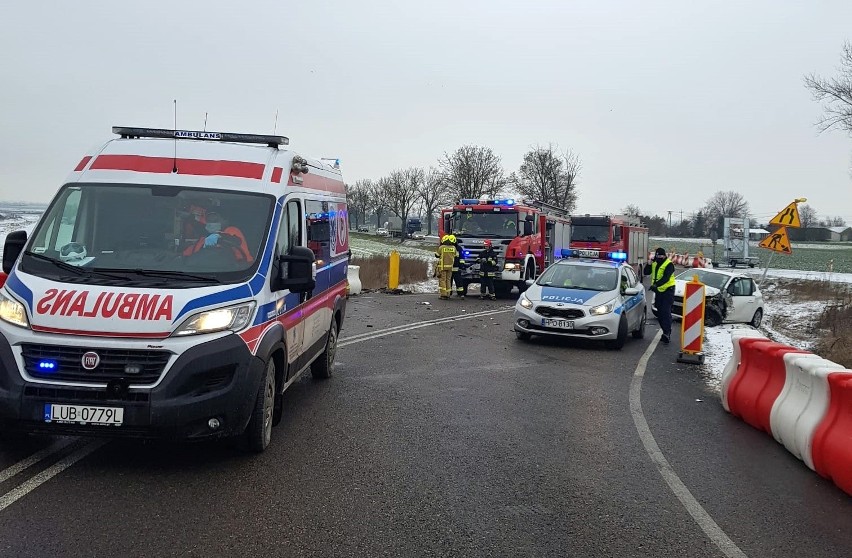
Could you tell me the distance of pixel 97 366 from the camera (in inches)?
200

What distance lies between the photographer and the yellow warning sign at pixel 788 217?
1611 cm

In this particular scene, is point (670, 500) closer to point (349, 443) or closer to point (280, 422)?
point (349, 443)

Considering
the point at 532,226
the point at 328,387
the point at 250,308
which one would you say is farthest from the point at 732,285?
the point at 250,308

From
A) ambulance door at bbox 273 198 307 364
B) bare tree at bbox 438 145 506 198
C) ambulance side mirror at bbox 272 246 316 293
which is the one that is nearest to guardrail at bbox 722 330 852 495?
ambulance side mirror at bbox 272 246 316 293

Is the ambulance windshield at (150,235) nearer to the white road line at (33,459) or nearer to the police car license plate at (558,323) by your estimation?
the white road line at (33,459)

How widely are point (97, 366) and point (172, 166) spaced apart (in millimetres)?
2079

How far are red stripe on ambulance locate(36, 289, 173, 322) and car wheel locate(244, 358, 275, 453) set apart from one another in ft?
3.31

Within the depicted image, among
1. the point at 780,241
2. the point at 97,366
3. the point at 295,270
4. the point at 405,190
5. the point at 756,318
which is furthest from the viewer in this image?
the point at 405,190

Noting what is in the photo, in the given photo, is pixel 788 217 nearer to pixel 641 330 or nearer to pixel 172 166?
pixel 641 330

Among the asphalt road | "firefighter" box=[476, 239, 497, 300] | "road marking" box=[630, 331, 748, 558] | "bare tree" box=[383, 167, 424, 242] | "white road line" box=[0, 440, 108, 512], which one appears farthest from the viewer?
"bare tree" box=[383, 167, 424, 242]

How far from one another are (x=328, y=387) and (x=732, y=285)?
→ 1339 centimetres

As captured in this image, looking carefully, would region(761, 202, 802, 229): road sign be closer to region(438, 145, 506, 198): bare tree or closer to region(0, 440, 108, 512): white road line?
region(0, 440, 108, 512): white road line

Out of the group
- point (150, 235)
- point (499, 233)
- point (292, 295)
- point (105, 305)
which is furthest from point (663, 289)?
point (105, 305)

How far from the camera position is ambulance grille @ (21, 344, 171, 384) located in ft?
16.7
